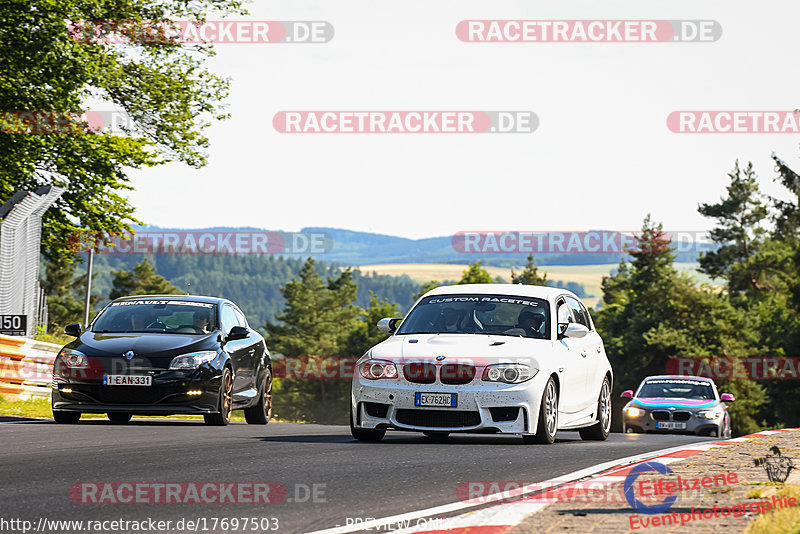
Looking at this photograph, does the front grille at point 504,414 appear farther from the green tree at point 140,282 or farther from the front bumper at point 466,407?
the green tree at point 140,282

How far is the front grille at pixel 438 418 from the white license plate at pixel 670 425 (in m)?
12.7

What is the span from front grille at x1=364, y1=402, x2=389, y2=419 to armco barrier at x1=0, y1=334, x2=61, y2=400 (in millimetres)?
9109

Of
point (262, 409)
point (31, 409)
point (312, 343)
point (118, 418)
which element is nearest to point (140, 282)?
point (312, 343)

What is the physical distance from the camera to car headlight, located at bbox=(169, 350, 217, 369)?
45.0 ft

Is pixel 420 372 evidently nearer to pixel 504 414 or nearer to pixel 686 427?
pixel 504 414

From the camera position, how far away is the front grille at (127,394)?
13562 millimetres

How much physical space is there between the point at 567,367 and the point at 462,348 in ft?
4.92

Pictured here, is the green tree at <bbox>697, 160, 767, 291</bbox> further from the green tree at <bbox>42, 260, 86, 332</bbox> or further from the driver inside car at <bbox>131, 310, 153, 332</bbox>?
the driver inside car at <bbox>131, 310, 153, 332</bbox>

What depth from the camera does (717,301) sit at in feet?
243

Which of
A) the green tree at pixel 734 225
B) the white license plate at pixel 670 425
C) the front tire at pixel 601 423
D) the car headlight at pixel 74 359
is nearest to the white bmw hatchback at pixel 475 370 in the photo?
the front tire at pixel 601 423

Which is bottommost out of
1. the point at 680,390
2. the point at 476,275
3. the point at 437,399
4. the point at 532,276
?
the point at 680,390

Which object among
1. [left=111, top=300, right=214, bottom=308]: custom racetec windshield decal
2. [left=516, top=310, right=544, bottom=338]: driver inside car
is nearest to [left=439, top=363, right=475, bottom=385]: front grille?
[left=516, top=310, right=544, bottom=338]: driver inside car

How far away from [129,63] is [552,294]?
68.8 feet

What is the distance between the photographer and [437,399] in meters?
11.2
